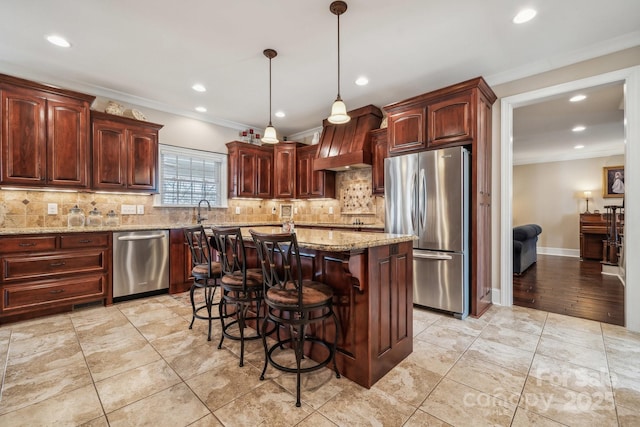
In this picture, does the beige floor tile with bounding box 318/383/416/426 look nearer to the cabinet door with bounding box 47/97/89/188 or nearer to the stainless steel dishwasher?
the stainless steel dishwasher

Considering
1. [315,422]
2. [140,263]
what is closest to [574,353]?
[315,422]

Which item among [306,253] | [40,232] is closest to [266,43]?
[306,253]

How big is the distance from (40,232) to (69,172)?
0.83 meters

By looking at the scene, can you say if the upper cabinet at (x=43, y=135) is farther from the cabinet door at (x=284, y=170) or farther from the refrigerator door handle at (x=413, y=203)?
the refrigerator door handle at (x=413, y=203)

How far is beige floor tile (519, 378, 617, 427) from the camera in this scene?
158 cm

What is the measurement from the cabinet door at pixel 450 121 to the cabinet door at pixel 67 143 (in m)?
4.35

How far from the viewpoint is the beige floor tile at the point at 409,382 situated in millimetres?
1791

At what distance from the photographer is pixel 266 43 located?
288cm

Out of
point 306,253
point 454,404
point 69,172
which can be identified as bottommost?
point 454,404

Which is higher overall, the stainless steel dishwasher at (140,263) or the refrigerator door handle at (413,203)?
the refrigerator door handle at (413,203)

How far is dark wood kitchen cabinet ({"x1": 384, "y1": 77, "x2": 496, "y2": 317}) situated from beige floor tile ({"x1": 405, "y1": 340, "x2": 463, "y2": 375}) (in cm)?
103

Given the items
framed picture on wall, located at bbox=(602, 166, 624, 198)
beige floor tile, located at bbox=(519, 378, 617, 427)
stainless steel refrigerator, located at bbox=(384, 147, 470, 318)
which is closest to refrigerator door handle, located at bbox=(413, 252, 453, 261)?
stainless steel refrigerator, located at bbox=(384, 147, 470, 318)

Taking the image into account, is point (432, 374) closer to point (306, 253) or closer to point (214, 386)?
point (306, 253)

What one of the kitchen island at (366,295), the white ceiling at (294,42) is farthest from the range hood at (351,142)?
the kitchen island at (366,295)
